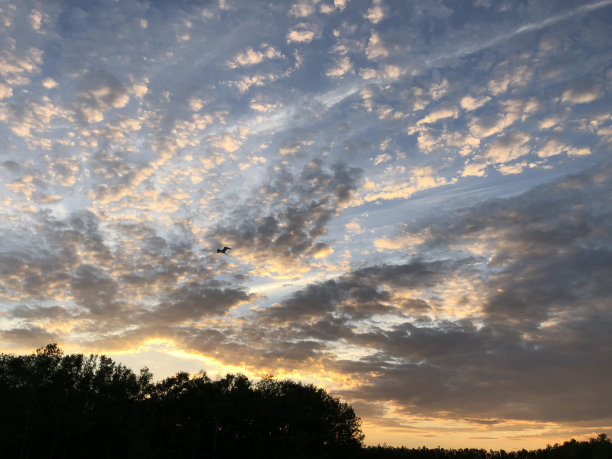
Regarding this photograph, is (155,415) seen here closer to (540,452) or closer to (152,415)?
(152,415)

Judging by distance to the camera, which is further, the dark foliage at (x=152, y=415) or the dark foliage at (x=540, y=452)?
the dark foliage at (x=540, y=452)

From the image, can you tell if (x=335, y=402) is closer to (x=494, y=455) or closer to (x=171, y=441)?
(x=171, y=441)

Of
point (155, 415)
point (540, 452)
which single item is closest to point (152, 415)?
point (155, 415)

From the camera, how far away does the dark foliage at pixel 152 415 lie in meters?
88.1

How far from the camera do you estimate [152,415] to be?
102688 mm

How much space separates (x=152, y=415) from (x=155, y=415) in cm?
237

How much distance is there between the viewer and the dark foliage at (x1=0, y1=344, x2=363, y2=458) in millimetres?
88062

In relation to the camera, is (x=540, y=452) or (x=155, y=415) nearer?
(x=155, y=415)

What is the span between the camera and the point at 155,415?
10488 cm

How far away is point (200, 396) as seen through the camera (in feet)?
350

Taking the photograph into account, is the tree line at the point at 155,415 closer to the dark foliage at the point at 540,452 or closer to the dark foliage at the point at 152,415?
the dark foliage at the point at 152,415

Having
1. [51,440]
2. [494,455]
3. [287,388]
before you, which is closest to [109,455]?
[51,440]

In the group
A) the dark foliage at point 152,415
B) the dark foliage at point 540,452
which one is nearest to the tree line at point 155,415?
the dark foliage at point 152,415

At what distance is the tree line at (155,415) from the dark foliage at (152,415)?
0.73 ft
